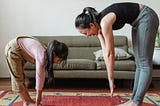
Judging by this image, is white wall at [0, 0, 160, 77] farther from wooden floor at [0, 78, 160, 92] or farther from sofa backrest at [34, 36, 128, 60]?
wooden floor at [0, 78, 160, 92]

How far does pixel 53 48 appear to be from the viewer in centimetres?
216

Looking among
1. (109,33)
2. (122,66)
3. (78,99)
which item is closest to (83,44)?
(122,66)

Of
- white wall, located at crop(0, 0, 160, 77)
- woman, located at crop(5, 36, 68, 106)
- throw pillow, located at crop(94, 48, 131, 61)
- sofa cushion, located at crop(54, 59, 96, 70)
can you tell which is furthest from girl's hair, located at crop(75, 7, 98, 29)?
white wall, located at crop(0, 0, 160, 77)

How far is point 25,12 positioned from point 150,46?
262 cm

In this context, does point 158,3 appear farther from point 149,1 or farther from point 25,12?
point 25,12

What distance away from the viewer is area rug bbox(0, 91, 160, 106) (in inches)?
105

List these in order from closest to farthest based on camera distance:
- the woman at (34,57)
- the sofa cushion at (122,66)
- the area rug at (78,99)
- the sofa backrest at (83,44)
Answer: the woman at (34,57) < the area rug at (78,99) < the sofa cushion at (122,66) < the sofa backrest at (83,44)

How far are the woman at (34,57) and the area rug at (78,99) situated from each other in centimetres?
28

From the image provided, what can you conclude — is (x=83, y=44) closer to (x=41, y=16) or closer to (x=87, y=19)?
(x=41, y=16)

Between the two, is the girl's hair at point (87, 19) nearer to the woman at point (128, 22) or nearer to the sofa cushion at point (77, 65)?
the woman at point (128, 22)

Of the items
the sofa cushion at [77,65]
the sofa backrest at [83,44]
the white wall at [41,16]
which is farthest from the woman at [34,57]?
the white wall at [41,16]

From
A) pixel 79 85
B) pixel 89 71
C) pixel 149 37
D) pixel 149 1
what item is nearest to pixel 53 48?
pixel 149 37

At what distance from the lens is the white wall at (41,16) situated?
419cm

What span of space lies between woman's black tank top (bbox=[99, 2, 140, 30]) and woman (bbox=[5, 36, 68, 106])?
1.51 feet
